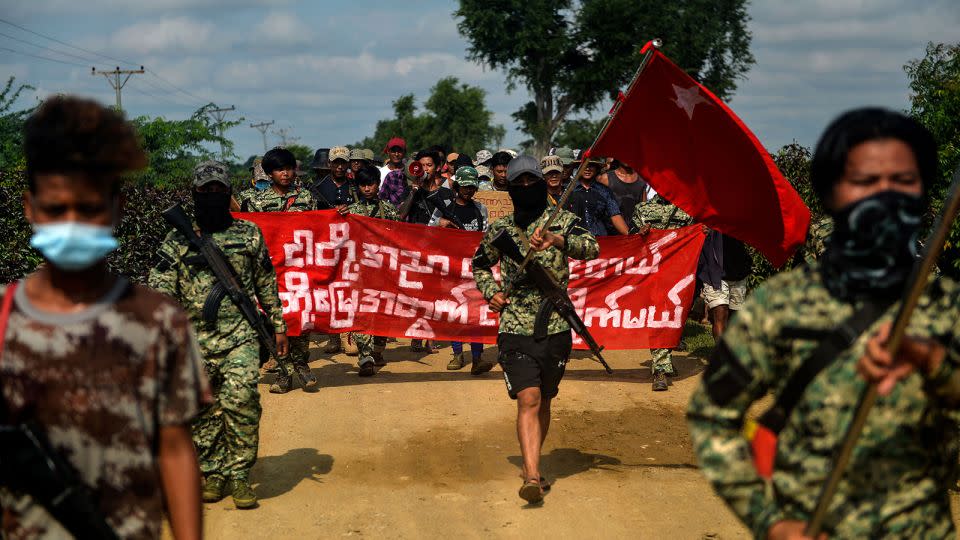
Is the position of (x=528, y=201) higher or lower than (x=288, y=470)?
higher

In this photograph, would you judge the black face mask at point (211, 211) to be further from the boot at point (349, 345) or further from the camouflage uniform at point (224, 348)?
the boot at point (349, 345)

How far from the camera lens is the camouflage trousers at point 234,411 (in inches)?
288

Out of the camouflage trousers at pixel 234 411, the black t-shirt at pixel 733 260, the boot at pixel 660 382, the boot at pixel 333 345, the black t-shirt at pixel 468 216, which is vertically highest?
the black t-shirt at pixel 468 216

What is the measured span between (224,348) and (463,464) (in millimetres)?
2108

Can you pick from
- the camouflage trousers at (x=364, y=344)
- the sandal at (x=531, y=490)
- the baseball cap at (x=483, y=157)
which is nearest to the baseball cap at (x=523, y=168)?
the sandal at (x=531, y=490)

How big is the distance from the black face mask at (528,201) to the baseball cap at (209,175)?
1.93 metres

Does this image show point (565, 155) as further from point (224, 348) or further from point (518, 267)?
point (224, 348)

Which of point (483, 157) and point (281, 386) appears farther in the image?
point (483, 157)

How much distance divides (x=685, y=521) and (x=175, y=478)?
4.65 meters

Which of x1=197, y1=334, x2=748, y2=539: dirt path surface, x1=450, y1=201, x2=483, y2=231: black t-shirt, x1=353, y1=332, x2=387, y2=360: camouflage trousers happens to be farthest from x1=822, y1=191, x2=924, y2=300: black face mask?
x1=450, y1=201, x2=483, y2=231: black t-shirt

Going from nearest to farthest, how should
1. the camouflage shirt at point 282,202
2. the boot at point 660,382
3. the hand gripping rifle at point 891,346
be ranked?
the hand gripping rifle at point 891,346
the boot at point 660,382
the camouflage shirt at point 282,202

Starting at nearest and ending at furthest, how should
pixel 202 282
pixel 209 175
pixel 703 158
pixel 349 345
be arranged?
1. pixel 202 282
2. pixel 209 175
3. pixel 703 158
4. pixel 349 345

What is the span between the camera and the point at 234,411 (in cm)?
732

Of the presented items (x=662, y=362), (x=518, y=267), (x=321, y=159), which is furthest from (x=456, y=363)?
(x=518, y=267)
